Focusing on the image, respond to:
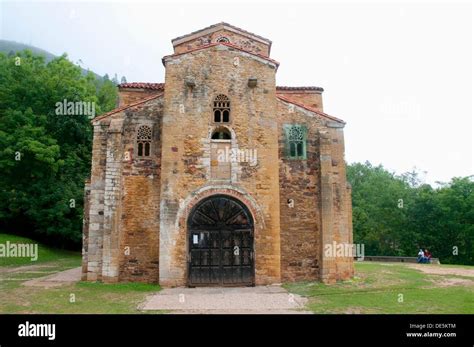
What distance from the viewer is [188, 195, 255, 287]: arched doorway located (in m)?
16.4

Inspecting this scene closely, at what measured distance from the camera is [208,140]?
1714cm

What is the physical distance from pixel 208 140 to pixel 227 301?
6837 millimetres

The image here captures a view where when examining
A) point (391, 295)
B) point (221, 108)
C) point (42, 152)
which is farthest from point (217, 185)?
point (42, 152)

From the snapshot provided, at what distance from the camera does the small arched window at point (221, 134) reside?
57.0 feet

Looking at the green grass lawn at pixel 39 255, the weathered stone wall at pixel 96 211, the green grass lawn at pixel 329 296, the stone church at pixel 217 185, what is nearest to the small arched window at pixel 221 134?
the stone church at pixel 217 185

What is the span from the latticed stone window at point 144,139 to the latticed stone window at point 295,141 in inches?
242

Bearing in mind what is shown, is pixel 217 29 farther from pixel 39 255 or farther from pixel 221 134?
pixel 39 255

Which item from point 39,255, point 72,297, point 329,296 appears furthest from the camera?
point 39,255

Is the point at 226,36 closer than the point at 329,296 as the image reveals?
No

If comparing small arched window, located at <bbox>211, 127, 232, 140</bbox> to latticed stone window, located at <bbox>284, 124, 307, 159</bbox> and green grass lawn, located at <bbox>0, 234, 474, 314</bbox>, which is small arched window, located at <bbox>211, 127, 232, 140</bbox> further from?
green grass lawn, located at <bbox>0, 234, 474, 314</bbox>

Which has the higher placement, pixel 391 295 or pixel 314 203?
pixel 314 203

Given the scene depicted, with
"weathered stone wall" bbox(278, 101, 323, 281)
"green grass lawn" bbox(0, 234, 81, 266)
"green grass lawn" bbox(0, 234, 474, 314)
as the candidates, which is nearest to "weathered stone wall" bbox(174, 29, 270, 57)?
"weathered stone wall" bbox(278, 101, 323, 281)

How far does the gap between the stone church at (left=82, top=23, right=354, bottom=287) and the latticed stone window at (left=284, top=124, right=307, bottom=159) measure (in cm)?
5

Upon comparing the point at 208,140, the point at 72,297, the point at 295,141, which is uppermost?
the point at 295,141
